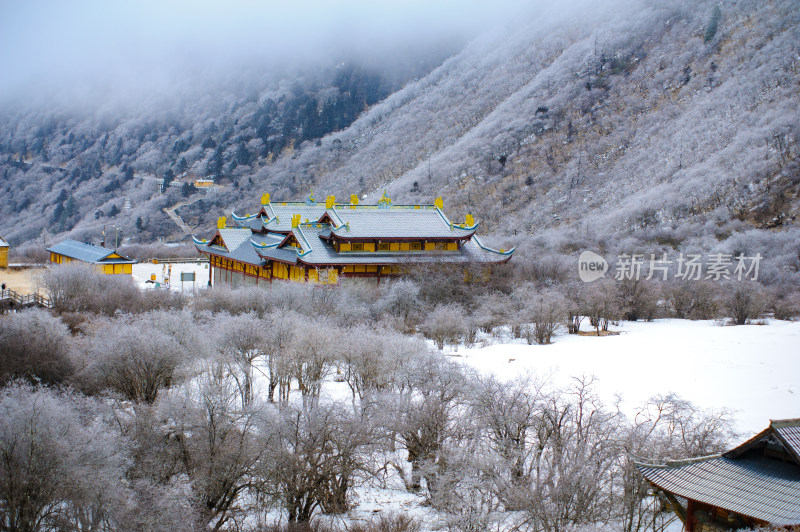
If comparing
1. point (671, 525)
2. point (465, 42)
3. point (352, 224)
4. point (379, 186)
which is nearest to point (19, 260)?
point (352, 224)

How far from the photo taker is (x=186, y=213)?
118 meters

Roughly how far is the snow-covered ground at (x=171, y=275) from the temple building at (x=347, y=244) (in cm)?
472

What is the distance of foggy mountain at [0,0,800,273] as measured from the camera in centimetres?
6612

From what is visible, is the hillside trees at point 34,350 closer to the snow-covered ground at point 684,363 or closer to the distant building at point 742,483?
the snow-covered ground at point 684,363

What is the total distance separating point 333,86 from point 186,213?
69.9 meters

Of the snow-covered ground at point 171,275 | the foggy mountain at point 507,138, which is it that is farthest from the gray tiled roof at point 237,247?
the foggy mountain at point 507,138

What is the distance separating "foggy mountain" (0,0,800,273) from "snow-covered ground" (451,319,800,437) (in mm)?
18496

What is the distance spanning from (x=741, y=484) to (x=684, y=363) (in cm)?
1592

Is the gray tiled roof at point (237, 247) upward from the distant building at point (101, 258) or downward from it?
upward

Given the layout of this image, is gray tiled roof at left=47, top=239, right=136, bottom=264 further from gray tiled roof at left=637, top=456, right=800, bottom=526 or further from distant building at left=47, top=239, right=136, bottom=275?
gray tiled roof at left=637, top=456, right=800, bottom=526

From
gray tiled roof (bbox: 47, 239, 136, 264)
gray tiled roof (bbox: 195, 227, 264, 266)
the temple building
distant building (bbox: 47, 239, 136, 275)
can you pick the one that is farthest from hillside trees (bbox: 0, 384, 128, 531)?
gray tiled roof (bbox: 47, 239, 136, 264)

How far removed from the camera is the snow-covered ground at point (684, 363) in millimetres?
25719

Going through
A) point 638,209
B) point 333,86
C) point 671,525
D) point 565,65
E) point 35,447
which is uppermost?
point 333,86

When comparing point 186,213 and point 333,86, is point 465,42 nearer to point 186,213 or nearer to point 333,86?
point 333,86
